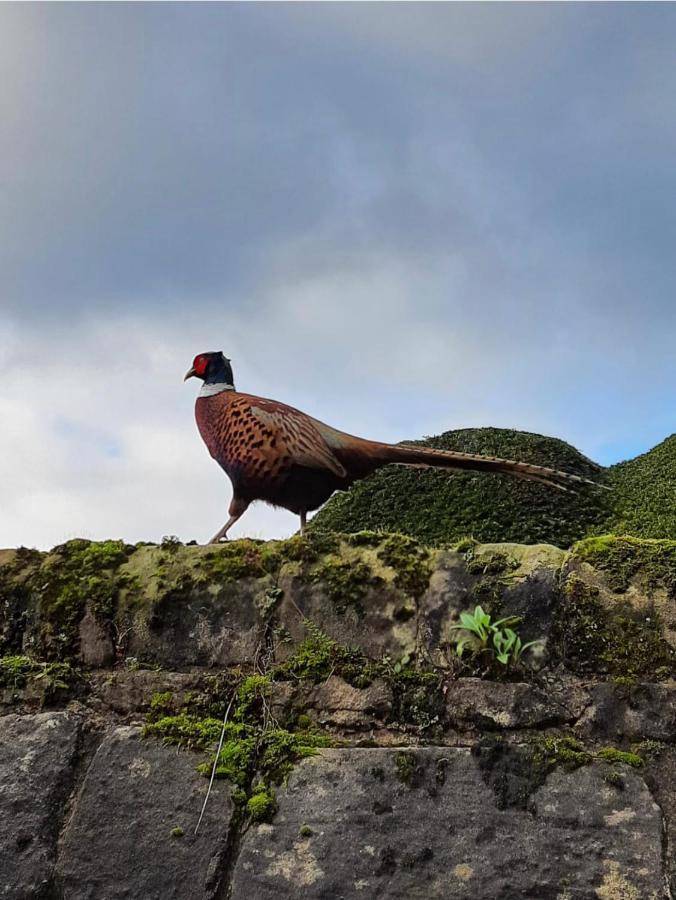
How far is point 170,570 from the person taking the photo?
4.22m

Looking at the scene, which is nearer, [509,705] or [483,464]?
[509,705]

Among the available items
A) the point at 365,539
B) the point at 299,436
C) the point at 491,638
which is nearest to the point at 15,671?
the point at 365,539

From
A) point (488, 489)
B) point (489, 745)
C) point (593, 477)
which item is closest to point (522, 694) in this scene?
point (489, 745)

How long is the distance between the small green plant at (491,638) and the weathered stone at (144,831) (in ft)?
3.86

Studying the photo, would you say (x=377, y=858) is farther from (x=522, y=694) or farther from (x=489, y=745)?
(x=522, y=694)

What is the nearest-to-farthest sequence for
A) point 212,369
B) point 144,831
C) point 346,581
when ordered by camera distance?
point 144,831
point 346,581
point 212,369

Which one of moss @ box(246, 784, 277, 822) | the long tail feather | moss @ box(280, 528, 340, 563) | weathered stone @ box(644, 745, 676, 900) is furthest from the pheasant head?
weathered stone @ box(644, 745, 676, 900)

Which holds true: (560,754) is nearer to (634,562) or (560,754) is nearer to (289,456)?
(634,562)

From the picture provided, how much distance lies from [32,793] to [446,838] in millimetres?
1741

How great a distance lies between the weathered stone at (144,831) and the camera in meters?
3.20

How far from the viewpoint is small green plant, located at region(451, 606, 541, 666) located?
3500 mm

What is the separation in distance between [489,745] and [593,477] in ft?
20.3

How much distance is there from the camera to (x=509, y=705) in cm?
340

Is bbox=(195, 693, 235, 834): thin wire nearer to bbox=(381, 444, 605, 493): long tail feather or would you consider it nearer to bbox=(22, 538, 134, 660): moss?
bbox=(22, 538, 134, 660): moss
